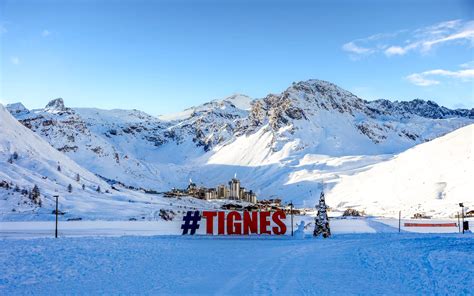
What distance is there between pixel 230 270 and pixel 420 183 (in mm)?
117956

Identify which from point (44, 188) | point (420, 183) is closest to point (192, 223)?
point (44, 188)

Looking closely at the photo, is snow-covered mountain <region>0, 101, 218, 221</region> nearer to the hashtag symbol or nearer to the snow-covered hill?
the hashtag symbol

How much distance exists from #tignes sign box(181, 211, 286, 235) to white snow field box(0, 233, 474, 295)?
11.8 m

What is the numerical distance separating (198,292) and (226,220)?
1104 inches

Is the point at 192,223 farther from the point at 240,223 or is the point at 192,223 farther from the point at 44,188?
the point at 44,188

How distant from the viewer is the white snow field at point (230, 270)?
58.5ft

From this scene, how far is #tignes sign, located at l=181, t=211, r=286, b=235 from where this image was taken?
148 feet

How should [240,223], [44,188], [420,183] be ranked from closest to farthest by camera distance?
[240,223], [44,188], [420,183]

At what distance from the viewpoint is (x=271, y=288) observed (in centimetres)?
1767

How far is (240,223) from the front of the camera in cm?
4541

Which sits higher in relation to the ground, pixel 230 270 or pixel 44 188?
pixel 44 188

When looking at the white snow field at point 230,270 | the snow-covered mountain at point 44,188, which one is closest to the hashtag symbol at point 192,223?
the white snow field at point 230,270

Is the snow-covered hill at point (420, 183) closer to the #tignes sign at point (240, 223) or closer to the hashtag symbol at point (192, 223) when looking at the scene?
the #tignes sign at point (240, 223)

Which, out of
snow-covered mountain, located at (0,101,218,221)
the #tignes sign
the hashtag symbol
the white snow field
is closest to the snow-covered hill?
snow-covered mountain, located at (0,101,218,221)
